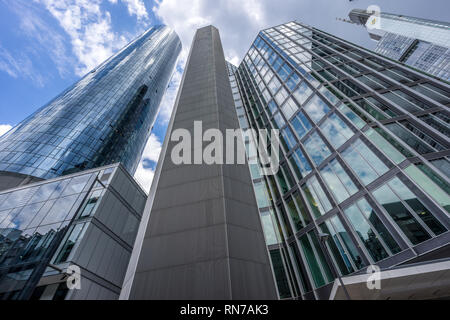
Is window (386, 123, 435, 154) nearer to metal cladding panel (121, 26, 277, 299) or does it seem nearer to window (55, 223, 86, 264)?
metal cladding panel (121, 26, 277, 299)

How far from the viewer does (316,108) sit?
2156 cm

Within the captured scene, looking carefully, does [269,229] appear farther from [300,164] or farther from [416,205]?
[416,205]

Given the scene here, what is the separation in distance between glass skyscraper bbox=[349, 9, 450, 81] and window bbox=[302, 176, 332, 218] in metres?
134

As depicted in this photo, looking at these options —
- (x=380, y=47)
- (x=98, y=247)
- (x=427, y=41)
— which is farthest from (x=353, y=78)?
(x=380, y=47)

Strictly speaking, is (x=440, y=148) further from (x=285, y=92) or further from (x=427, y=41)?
(x=427, y=41)

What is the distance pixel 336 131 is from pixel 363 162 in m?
4.38

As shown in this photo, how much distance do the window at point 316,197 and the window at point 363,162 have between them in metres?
3.16

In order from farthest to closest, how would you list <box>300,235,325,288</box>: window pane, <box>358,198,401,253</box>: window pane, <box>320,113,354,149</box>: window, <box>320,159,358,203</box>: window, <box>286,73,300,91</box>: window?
<box>286,73,300,91</box>: window < <box>320,113,354,149</box>: window < <box>320,159,358,203</box>: window < <box>300,235,325,288</box>: window pane < <box>358,198,401,253</box>: window pane

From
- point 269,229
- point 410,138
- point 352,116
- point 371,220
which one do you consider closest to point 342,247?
point 371,220

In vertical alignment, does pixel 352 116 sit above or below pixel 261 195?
above

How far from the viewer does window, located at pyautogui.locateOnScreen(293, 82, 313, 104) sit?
77.8 ft

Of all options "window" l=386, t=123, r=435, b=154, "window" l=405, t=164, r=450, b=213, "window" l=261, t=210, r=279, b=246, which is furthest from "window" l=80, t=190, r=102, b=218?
"window" l=386, t=123, r=435, b=154

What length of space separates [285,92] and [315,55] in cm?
838
